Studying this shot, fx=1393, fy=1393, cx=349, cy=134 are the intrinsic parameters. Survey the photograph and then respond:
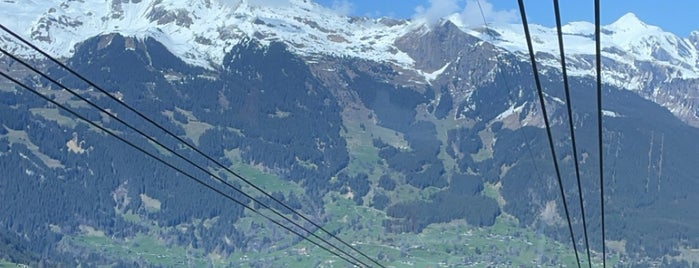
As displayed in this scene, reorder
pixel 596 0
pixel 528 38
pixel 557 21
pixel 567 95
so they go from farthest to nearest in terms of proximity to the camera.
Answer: pixel 567 95 → pixel 528 38 → pixel 557 21 → pixel 596 0

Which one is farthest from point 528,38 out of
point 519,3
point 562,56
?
point 519,3

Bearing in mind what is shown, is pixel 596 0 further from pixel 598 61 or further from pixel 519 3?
pixel 598 61

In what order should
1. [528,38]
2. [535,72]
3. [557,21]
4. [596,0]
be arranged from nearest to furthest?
1. [596,0]
2. [557,21]
3. [528,38]
4. [535,72]

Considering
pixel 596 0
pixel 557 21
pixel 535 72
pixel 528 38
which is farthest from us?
pixel 535 72

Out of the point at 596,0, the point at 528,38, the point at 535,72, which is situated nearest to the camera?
the point at 596,0

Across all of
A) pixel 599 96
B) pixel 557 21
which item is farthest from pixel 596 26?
pixel 599 96

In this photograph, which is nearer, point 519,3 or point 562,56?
point 519,3

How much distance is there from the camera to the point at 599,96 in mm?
17188

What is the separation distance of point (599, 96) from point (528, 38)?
205 cm

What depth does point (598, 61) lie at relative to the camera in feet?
52.3

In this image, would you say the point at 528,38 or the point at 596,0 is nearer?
the point at 596,0

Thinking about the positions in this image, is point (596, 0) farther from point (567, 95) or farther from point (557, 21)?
point (567, 95)

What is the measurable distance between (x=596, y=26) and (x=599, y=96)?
90.4 inches

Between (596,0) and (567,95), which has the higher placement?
(596,0)
